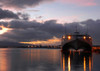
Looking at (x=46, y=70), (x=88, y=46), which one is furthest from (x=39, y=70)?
(x=88, y=46)

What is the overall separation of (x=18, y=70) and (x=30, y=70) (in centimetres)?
136

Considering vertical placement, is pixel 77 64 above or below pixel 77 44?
below

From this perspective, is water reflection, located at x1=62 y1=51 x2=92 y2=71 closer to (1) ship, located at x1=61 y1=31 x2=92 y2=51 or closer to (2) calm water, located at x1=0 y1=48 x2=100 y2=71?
(2) calm water, located at x1=0 y1=48 x2=100 y2=71

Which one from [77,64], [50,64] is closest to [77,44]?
[77,64]

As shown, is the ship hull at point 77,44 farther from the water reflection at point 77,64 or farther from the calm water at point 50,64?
the water reflection at point 77,64

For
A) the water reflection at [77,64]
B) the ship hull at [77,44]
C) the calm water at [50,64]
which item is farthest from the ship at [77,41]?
the water reflection at [77,64]

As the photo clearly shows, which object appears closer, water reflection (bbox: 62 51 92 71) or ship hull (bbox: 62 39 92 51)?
water reflection (bbox: 62 51 92 71)

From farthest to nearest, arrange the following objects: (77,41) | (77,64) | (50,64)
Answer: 1. (77,41)
2. (50,64)
3. (77,64)

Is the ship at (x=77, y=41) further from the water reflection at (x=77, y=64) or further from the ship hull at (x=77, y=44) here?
the water reflection at (x=77, y=64)

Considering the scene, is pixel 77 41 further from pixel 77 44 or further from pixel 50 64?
pixel 50 64

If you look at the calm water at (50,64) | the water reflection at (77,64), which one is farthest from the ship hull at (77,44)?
the water reflection at (77,64)

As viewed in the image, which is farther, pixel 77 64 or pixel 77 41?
pixel 77 41

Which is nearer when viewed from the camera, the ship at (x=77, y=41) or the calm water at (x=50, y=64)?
the calm water at (x=50, y=64)

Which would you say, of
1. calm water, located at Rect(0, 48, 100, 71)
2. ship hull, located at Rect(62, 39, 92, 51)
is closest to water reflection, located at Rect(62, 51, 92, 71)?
calm water, located at Rect(0, 48, 100, 71)
